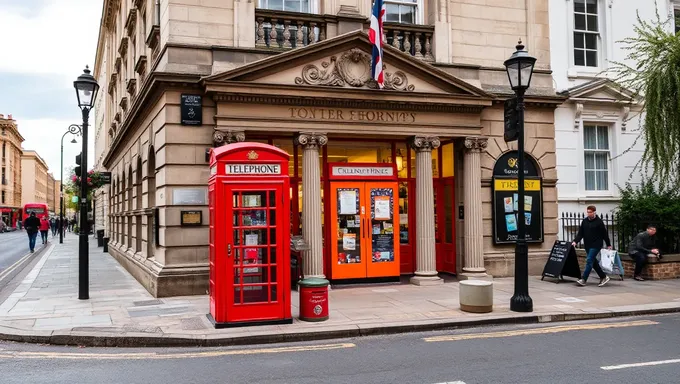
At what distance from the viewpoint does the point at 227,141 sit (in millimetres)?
12062

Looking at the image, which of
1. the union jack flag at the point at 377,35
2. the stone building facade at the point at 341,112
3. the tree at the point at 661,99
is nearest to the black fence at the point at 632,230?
the stone building facade at the point at 341,112

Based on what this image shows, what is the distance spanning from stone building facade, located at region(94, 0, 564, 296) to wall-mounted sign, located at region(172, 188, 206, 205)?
0.05 metres

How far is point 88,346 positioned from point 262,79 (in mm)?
6650

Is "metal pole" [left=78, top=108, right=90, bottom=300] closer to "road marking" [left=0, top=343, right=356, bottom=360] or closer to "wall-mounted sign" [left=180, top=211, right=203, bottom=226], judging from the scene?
"wall-mounted sign" [left=180, top=211, right=203, bottom=226]

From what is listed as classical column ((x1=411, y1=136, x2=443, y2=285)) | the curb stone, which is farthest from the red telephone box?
classical column ((x1=411, y1=136, x2=443, y2=285))

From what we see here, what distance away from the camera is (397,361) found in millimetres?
6980

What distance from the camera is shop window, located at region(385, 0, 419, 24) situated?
14711 mm

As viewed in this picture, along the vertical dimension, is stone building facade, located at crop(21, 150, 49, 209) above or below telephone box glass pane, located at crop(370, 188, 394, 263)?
above

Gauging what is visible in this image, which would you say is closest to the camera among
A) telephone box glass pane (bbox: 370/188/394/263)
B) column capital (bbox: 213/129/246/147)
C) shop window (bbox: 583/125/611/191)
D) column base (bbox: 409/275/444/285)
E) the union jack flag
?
column capital (bbox: 213/129/246/147)

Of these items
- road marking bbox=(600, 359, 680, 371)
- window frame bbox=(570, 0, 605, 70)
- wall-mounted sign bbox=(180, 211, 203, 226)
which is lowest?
road marking bbox=(600, 359, 680, 371)

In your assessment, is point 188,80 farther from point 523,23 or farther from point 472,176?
point 523,23

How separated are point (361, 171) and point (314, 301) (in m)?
5.33

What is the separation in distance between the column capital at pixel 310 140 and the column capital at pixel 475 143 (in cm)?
382

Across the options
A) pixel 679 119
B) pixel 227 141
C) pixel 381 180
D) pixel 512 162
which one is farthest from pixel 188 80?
pixel 679 119
